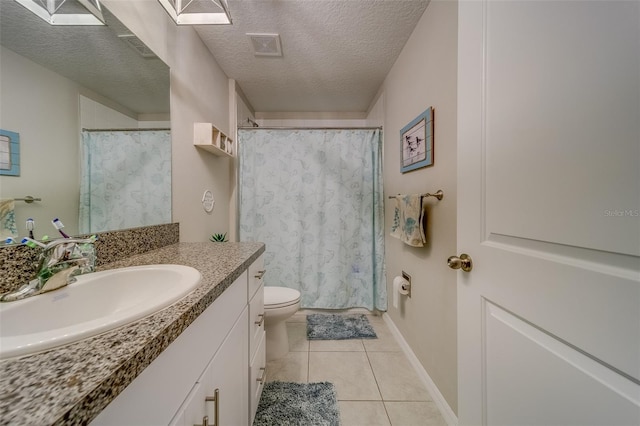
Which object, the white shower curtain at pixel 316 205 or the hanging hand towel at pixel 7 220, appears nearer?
the hanging hand towel at pixel 7 220

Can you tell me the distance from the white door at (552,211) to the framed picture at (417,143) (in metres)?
0.59

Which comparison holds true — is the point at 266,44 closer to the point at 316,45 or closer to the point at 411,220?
the point at 316,45

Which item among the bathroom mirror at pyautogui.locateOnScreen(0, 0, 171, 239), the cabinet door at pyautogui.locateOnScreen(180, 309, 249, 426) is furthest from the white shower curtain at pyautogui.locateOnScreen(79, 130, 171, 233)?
the cabinet door at pyautogui.locateOnScreen(180, 309, 249, 426)

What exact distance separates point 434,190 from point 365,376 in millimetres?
1220

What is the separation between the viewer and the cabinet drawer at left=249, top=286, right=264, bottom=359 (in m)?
1.01

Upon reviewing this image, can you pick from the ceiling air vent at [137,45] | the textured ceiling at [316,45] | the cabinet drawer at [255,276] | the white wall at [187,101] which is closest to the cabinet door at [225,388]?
the cabinet drawer at [255,276]

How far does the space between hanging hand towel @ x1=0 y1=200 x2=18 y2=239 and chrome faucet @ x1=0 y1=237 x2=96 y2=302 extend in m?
0.11

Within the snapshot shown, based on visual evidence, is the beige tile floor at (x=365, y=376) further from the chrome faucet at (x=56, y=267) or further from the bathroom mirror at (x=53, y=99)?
the bathroom mirror at (x=53, y=99)

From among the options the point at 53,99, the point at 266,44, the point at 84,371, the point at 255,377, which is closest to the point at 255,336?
the point at 255,377

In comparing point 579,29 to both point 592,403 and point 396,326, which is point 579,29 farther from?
point 396,326

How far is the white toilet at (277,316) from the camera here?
1.47m

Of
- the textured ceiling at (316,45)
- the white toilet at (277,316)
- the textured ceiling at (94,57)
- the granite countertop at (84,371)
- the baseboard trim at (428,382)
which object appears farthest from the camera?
the white toilet at (277,316)

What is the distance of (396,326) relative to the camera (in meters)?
1.81

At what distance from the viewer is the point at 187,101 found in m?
1.44
